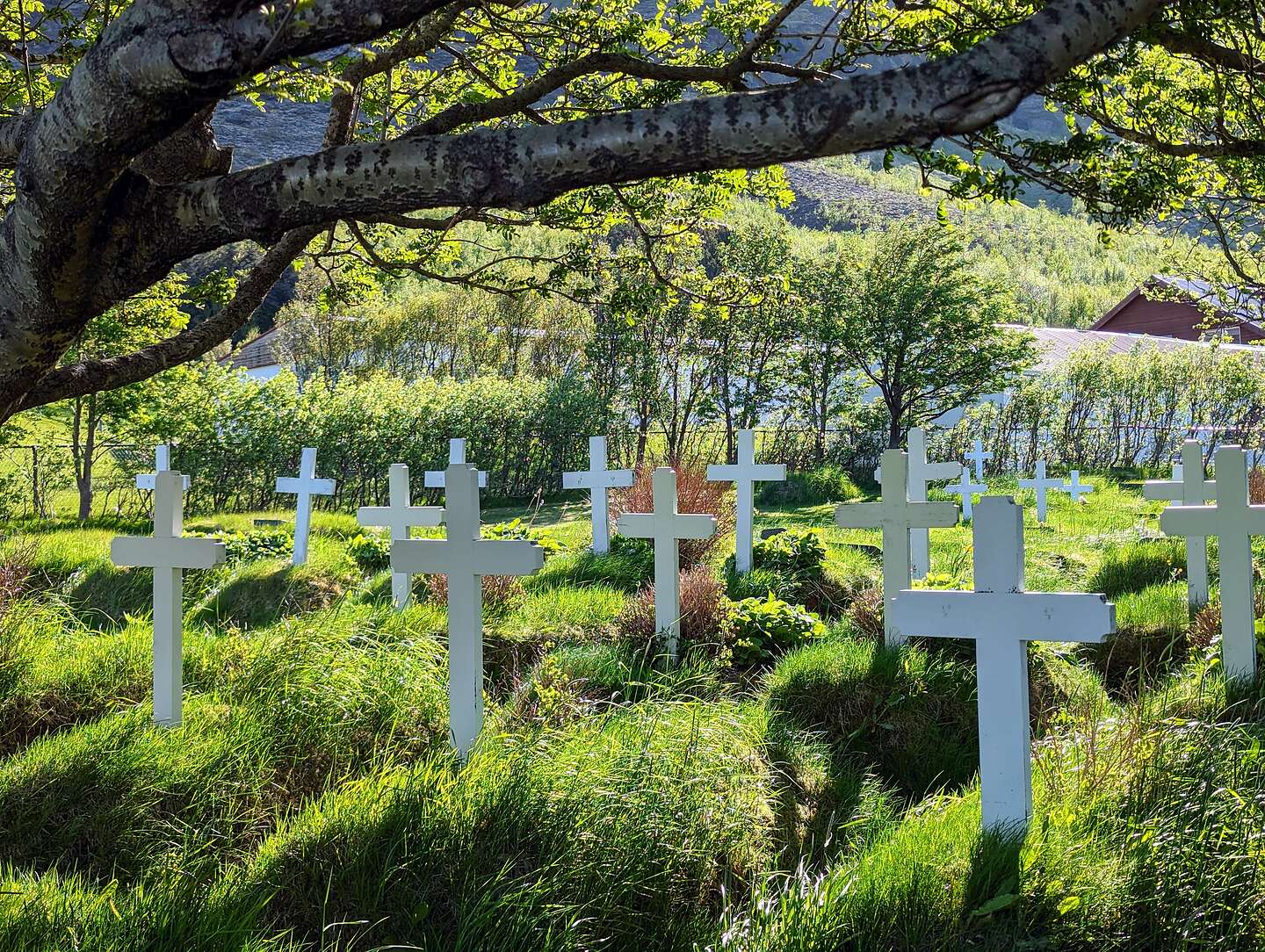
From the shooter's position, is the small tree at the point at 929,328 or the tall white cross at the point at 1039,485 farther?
the small tree at the point at 929,328

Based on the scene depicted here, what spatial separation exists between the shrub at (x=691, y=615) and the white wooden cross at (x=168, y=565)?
285 centimetres

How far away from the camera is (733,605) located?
6.88m

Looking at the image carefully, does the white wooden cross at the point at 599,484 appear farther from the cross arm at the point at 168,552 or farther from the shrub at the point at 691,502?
the cross arm at the point at 168,552

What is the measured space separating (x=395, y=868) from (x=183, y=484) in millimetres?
3324

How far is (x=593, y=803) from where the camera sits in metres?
3.53

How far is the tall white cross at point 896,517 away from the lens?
21.3ft

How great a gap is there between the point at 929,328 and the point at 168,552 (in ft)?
52.8

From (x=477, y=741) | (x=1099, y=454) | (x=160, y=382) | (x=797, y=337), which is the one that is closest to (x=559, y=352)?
(x=797, y=337)

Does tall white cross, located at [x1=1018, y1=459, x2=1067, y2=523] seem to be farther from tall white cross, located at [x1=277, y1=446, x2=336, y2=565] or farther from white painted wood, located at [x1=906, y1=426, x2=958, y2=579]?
tall white cross, located at [x1=277, y1=446, x2=336, y2=565]

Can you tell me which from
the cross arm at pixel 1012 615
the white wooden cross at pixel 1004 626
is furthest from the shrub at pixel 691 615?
the white wooden cross at pixel 1004 626

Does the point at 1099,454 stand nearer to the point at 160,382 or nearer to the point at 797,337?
the point at 797,337

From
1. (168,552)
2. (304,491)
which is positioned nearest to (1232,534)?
(168,552)

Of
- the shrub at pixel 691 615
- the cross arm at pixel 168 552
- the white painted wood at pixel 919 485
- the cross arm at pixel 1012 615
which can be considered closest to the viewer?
the cross arm at pixel 1012 615

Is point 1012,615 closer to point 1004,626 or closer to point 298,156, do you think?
point 1004,626
